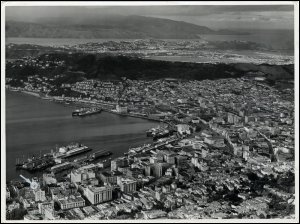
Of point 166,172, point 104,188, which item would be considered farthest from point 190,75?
point 104,188

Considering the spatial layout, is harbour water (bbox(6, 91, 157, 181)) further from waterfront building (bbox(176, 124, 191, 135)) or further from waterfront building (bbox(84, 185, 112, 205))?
waterfront building (bbox(84, 185, 112, 205))

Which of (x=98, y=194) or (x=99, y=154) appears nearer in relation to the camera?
(x=98, y=194)

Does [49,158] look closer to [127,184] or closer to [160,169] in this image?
[127,184]

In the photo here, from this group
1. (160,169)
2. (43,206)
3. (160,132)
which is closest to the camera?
(43,206)

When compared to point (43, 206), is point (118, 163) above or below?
above

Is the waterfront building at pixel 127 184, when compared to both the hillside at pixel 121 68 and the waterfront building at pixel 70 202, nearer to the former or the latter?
the waterfront building at pixel 70 202

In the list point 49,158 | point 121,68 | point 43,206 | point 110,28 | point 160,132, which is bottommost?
point 43,206

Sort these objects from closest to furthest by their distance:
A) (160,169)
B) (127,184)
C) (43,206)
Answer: (43,206)
(127,184)
(160,169)

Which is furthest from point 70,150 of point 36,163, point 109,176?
point 109,176
